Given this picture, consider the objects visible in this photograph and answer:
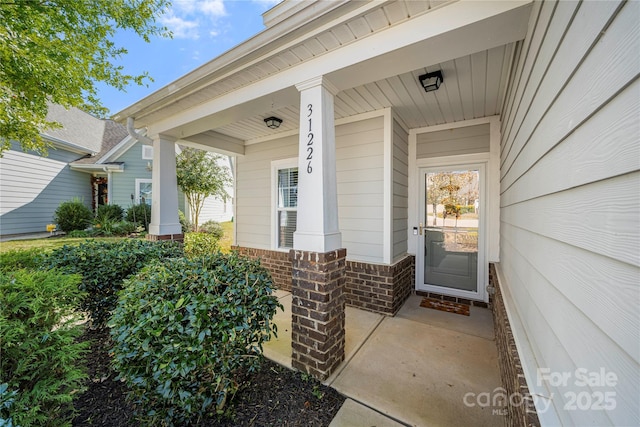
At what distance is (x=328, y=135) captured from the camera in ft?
7.47

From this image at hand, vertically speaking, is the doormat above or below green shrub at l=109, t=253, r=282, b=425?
below

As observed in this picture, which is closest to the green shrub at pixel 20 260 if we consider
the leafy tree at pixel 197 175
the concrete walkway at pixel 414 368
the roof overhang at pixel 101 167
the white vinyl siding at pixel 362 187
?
the concrete walkway at pixel 414 368

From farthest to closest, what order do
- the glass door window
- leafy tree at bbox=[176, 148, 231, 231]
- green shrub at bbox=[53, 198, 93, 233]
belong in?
leafy tree at bbox=[176, 148, 231, 231] < green shrub at bbox=[53, 198, 93, 233] < the glass door window

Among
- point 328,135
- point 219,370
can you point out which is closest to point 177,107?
point 328,135

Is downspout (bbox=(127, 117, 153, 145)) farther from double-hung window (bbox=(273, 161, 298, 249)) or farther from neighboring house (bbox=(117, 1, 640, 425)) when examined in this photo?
double-hung window (bbox=(273, 161, 298, 249))

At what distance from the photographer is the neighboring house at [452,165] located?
0.61 m

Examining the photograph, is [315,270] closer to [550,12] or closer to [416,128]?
[550,12]

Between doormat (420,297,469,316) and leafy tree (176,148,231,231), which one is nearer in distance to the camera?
doormat (420,297,469,316)

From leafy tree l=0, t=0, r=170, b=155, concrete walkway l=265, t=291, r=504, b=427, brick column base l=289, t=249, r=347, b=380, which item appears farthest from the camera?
leafy tree l=0, t=0, r=170, b=155

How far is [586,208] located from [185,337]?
2.03m

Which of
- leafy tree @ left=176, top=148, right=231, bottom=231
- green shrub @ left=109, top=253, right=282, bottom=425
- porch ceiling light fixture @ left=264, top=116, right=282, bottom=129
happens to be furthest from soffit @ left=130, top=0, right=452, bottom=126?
leafy tree @ left=176, top=148, right=231, bottom=231

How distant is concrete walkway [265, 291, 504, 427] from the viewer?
1.82m

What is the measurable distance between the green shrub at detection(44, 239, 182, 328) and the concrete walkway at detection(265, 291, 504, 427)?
1745mm

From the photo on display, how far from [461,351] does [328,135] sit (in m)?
2.66
